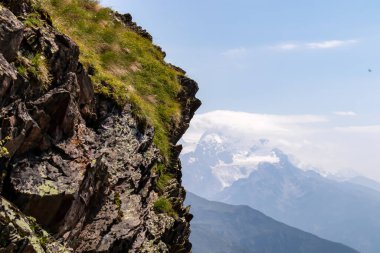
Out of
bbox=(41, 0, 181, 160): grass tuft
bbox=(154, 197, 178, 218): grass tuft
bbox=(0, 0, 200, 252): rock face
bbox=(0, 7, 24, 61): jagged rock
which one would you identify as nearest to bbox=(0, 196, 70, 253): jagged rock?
bbox=(0, 0, 200, 252): rock face

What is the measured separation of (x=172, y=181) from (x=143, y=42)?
14.3 metres

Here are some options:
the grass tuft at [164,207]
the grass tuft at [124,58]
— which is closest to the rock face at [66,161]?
the grass tuft at [164,207]

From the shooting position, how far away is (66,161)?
53.3 ft

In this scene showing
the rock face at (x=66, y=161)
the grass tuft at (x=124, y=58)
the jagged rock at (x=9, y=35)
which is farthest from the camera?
the grass tuft at (x=124, y=58)

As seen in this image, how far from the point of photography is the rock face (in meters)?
13.6

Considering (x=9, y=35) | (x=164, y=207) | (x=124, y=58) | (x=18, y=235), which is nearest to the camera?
(x=18, y=235)

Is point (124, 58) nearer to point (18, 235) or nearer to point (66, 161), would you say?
point (66, 161)

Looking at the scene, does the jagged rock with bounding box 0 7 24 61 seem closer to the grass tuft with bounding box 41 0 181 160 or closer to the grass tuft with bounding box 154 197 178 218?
the grass tuft with bounding box 41 0 181 160

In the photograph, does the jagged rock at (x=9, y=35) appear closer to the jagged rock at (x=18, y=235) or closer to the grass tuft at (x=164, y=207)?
the jagged rock at (x=18, y=235)

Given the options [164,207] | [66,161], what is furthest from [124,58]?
[66,161]

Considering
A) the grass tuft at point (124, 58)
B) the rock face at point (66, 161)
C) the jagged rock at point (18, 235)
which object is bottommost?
the jagged rock at point (18, 235)

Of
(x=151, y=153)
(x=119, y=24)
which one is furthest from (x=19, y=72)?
(x=119, y=24)

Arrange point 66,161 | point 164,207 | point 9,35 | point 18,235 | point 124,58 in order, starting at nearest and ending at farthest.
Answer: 1. point 18,235
2. point 9,35
3. point 66,161
4. point 164,207
5. point 124,58

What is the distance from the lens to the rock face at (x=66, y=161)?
1361cm
